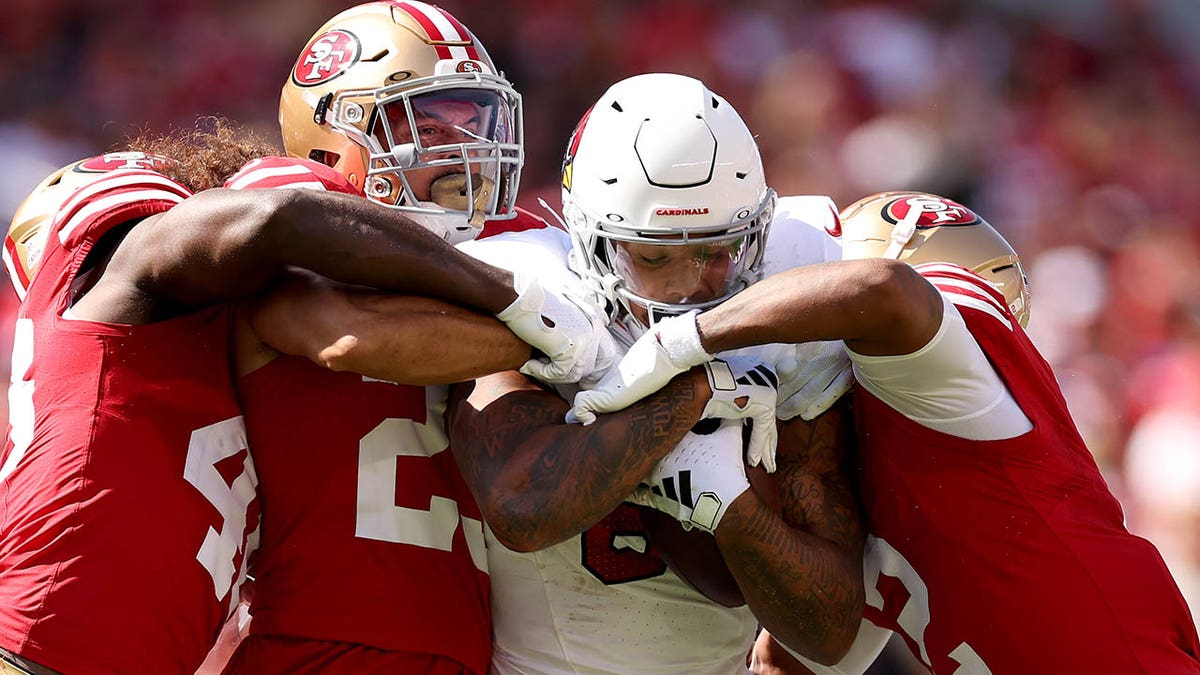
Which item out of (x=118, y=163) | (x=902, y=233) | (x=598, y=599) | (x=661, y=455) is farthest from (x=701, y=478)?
(x=118, y=163)

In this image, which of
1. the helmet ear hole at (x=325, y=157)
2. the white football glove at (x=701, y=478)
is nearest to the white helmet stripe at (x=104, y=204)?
the helmet ear hole at (x=325, y=157)

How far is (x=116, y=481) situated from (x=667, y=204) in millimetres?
1204

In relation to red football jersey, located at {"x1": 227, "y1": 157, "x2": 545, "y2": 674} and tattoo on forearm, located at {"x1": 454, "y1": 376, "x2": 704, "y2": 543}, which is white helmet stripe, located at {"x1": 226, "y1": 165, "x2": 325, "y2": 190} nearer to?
red football jersey, located at {"x1": 227, "y1": 157, "x2": 545, "y2": 674}

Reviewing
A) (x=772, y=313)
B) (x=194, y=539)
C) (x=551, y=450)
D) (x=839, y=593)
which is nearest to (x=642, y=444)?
(x=551, y=450)

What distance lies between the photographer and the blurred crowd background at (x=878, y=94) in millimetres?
6344

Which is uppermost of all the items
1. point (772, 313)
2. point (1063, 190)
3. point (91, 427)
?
point (772, 313)

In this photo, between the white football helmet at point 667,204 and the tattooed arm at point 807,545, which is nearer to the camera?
the tattooed arm at point 807,545

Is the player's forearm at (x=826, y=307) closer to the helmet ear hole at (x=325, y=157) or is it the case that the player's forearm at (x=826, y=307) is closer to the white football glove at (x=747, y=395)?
the white football glove at (x=747, y=395)

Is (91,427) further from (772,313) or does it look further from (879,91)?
(879,91)

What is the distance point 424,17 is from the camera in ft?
11.7

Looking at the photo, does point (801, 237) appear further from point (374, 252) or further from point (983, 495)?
point (374, 252)

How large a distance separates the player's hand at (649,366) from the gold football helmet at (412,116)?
791 mm

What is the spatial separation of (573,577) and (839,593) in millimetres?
588

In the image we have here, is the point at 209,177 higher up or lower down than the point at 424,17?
lower down
